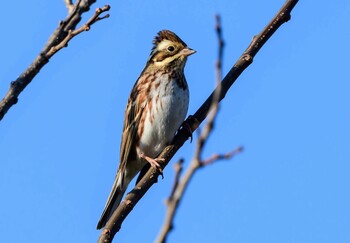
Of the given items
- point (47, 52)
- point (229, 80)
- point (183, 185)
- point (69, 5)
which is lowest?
point (183, 185)

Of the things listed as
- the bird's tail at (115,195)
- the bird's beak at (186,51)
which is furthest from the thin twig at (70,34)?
the bird's beak at (186,51)

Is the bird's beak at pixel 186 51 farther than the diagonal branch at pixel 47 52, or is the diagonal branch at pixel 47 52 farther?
the bird's beak at pixel 186 51

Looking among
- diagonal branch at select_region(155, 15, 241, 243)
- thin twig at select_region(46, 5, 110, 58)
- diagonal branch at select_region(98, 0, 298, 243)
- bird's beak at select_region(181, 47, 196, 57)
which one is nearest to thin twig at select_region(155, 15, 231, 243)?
diagonal branch at select_region(155, 15, 241, 243)

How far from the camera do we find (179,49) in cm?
910

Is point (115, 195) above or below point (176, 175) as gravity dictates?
above

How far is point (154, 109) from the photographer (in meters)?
8.75

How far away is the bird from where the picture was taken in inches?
336

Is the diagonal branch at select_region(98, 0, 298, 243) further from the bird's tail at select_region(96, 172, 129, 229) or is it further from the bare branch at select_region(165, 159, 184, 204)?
the bare branch at select_region(165, 159, 184, 204)

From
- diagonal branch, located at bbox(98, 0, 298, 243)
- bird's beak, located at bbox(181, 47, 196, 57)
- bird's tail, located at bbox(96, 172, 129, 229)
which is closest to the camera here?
diagonal branch, located at bbox(98, 0, 298, 243)

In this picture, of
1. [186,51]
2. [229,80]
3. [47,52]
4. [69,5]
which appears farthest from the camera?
[186,51]

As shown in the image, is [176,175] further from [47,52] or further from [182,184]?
[47,52]

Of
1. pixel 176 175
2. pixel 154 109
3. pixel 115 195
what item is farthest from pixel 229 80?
Result: pixel 176 175

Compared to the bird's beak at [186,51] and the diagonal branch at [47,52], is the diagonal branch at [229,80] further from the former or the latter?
the bird's beak at [186,51]

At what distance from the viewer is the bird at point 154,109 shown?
8531 mm
